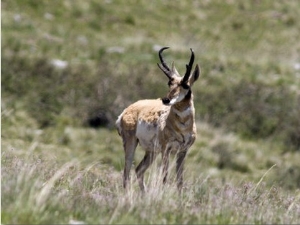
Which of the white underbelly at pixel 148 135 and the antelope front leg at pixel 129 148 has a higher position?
the white underbelly at pixel 148 135

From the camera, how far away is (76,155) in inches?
760


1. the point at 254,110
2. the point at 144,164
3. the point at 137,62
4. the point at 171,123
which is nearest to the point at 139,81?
the point at 137,62

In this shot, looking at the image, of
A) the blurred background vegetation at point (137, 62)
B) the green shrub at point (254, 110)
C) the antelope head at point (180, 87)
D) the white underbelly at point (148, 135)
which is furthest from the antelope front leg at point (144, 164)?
the green shrub at point (254, 110)

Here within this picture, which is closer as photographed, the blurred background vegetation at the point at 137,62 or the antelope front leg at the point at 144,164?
the antelope front leg at the point at 144,164

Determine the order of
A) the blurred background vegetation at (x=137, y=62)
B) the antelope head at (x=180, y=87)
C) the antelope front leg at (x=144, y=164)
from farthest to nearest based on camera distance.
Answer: the blurred background vegetation at (x=137, y=62) → the antelope front leg at (x=144, y=164) → the antelope head at (x=180, y=87)

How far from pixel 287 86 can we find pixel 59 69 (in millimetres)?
6329

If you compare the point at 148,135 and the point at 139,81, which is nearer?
the point at 148,135

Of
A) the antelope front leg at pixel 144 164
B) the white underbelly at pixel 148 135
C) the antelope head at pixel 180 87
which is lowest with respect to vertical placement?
the antelope front leg at pixel 144 164

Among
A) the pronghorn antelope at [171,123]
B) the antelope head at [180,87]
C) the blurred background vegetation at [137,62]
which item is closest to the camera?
the antelope head at [180,87]

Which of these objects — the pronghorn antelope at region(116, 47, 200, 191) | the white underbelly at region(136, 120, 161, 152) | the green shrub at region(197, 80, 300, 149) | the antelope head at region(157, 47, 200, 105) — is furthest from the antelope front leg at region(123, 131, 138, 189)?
the green shrub at region(197, 80, 300, 149)

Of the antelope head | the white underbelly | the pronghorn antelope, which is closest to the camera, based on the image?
the antelope head

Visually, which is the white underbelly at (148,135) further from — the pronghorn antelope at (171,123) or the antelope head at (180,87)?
the antelope head at (180,87)

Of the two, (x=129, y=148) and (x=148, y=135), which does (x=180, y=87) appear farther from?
(x=129, y=148)

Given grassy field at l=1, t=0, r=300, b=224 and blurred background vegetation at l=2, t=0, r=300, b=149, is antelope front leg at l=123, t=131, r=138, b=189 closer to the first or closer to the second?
grassy field at l=1, t=0, r=300, b=224
